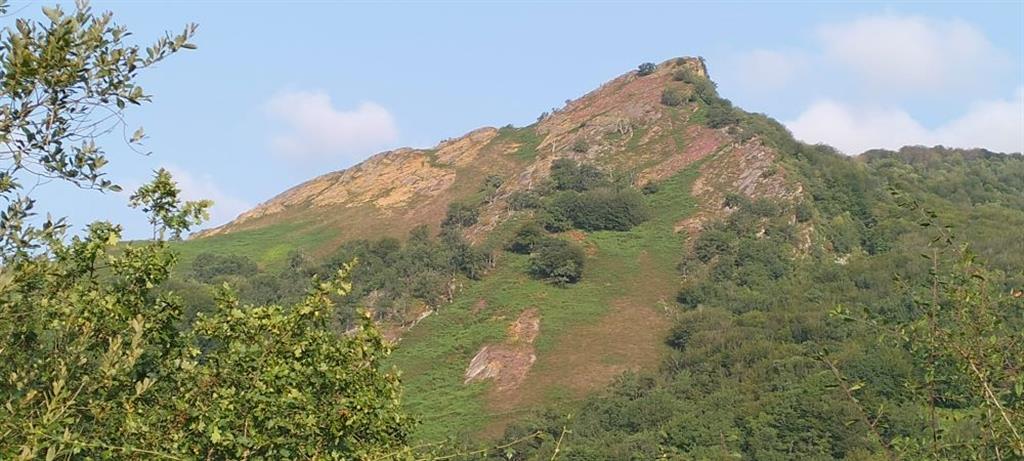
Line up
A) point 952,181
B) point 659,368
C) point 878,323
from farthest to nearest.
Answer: point 952,181 → point 659,368 → point 878,323

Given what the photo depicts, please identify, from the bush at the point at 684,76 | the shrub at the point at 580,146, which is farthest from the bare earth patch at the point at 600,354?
the bush at the point at 684,76

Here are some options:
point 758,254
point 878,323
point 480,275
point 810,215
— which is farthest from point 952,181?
point 878,323

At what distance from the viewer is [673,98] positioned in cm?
9038

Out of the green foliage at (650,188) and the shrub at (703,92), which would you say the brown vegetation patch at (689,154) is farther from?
the shrub at (703,92)

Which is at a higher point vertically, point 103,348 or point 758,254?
point 103,348

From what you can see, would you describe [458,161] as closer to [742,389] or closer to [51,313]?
[742,389]

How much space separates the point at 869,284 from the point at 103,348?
54.9 m

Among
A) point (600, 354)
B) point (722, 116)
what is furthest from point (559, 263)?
point (722, 116)

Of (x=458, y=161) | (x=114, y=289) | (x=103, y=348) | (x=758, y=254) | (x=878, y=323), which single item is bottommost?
(x=758, y=254)

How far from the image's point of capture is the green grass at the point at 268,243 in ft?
277

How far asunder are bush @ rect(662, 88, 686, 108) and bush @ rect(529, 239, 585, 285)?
28.3 m

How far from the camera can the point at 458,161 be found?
316 ft

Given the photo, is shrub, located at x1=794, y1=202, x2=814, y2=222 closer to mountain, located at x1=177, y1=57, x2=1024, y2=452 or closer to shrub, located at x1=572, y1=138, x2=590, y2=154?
mountain, located at x1=177, y1=57, x2=1024, y2=452

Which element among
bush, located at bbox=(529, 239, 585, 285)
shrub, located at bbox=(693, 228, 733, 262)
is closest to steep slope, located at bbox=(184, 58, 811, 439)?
bush, located at bbox=(529, 239, 585, 285)
